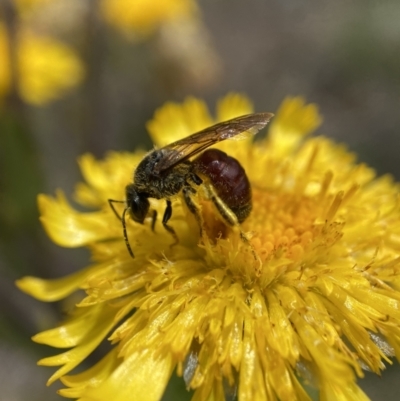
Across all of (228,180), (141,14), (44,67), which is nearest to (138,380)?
(228,180)

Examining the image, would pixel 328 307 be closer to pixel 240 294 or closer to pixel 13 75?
pixel 240 294

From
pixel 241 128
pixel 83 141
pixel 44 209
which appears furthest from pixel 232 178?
pixel 83 141

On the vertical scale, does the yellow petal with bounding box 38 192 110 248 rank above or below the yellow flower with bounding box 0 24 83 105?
below

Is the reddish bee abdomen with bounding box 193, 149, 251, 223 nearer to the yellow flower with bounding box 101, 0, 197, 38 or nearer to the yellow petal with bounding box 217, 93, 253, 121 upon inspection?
the yellow petal with bounding box 217, 93, 253, 121

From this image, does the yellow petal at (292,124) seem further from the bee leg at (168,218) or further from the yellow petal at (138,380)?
the yellow petal at (138,380)

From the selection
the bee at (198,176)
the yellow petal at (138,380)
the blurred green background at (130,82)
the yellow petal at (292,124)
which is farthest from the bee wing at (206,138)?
the yellow petal at (292,124)

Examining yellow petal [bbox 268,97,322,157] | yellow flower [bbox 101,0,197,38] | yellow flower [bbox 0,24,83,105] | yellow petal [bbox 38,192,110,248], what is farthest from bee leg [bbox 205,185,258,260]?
yellow flower [bbox 101,0,197,38]

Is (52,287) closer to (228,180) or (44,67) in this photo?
(228,180)
